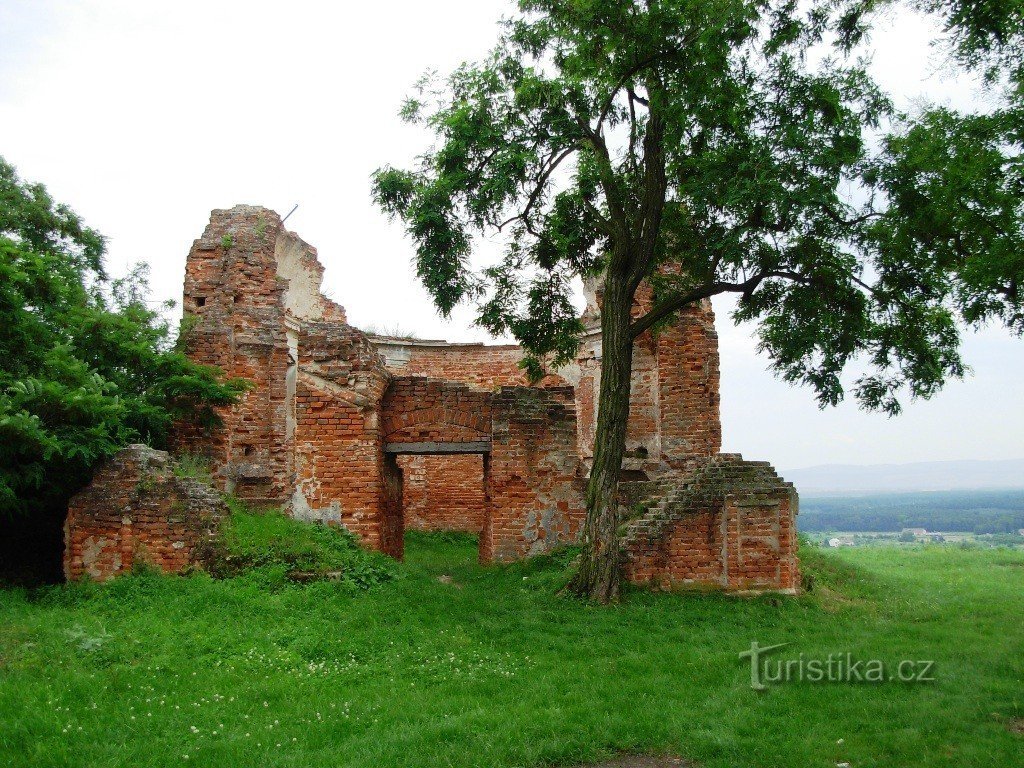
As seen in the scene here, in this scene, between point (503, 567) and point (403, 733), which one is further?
point (503, 567)

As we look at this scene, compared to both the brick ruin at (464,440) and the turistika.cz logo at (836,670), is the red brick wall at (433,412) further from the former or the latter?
the turistika.cz logo at (836,670)

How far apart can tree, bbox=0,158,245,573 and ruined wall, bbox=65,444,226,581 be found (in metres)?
0.31

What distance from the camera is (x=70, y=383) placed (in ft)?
31.0

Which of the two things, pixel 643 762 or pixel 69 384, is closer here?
pixel 643 762

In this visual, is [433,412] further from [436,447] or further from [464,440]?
[464,440]

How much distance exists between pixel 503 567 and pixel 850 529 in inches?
1149

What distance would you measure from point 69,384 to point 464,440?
5624 millimetres

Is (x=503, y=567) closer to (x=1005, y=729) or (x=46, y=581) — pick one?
(x=46, y=581)

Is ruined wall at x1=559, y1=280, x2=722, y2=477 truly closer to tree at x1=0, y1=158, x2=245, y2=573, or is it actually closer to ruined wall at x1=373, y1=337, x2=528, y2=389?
ruined wall at x1=373, y1=337, x2=528, y2=389

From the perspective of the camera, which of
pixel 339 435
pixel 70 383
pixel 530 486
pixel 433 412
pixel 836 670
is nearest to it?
pixel 836 670

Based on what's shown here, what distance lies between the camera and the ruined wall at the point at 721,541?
1016 centimetres

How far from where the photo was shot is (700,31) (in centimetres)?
927

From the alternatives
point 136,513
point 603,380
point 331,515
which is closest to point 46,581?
point 136,513

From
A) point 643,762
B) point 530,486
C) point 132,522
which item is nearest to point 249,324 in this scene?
point 132,522
